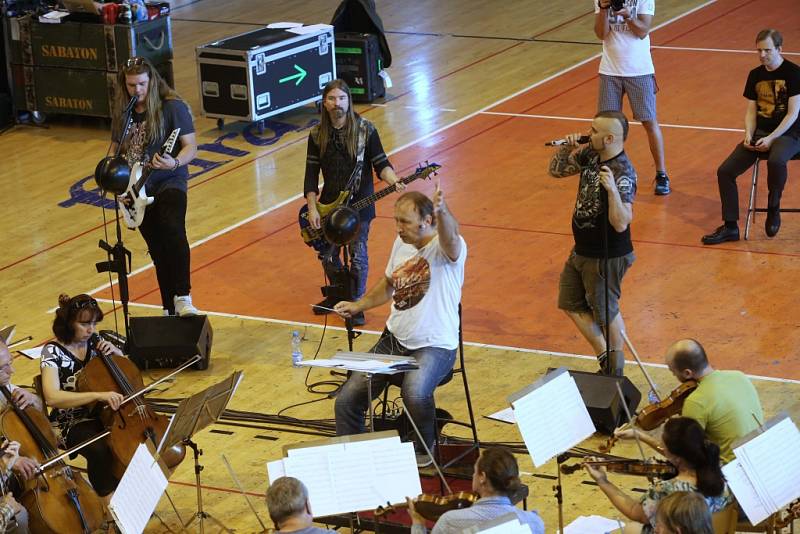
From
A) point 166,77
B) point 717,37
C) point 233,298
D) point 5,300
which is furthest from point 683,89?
point 5,300

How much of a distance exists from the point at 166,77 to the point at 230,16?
531 centimetres

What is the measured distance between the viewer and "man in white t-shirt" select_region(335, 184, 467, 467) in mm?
7070

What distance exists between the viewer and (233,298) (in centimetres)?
1014

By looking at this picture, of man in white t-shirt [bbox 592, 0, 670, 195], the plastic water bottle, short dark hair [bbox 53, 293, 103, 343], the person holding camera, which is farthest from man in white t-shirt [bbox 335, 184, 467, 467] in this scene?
man in white t-shirt [bbox 592, 0, 670, 195]

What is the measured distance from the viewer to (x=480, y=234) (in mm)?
10969

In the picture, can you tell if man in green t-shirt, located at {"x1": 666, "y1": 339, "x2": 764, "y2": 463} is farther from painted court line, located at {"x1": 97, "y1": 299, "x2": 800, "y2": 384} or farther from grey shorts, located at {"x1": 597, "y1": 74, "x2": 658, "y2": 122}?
grey shorts, located at {"x1": 597, "y1": 74, "x2": 658, "y2": 122}

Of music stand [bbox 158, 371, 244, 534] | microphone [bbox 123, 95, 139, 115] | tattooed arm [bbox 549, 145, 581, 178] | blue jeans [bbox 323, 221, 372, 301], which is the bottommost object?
blue jeans [bbox 323, 221, 372, 301]

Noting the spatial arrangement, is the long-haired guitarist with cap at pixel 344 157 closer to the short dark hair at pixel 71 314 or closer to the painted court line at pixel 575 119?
the short dark hair at pixel 71 314

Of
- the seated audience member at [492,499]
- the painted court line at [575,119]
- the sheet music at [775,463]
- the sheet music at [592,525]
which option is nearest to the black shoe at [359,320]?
the sheet music at [592,525]

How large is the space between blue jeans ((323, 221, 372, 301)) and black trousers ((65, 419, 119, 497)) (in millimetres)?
2683

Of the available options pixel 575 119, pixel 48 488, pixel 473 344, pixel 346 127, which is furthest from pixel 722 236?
pixel 48 488

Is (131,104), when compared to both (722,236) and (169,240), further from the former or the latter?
(722,236)

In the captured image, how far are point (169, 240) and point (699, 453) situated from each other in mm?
4747

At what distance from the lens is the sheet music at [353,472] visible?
18.8ft
